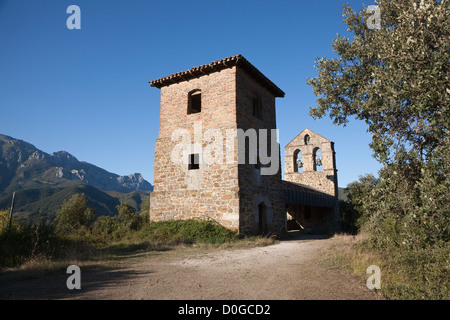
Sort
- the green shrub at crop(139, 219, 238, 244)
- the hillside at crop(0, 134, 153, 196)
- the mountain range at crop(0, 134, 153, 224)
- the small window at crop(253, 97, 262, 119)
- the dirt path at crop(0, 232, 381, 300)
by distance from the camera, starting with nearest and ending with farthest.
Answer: the dirt path at crop(0, 232, 381, 300), the green shrub at crop(139, 219, 238, 244), the small window at crop(253, 97, 262, 119), the mountain range at crop(0, 134, 153, 224), the hillside at crop(0, 134, 153, 196)

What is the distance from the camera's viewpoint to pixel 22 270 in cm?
570

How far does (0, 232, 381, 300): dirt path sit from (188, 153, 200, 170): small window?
6.62 meters

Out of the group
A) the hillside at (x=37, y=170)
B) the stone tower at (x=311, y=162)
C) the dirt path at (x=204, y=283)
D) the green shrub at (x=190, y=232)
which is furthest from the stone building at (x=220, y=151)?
the hillside at (x=37, y=170)

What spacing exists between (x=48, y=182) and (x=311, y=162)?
127m

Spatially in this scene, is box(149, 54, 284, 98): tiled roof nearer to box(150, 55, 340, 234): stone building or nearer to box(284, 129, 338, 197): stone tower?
box(150, 55, 340, 234): stone building

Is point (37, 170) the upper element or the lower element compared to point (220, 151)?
upper

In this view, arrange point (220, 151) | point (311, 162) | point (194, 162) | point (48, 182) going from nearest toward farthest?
point (220, 151), point (194, 162), point (311, 162), point (48, 182)

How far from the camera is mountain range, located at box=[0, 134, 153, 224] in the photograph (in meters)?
69.9

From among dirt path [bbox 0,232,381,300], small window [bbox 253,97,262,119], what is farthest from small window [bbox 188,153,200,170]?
dirt path [bbox 0,232,381,300]

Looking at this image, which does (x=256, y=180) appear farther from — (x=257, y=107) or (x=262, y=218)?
(x=257, y=107)

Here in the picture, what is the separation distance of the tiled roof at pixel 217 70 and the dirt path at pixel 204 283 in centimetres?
891

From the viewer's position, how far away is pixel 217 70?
1277cm

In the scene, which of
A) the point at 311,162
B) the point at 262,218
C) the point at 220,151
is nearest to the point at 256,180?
the point at 262,218
